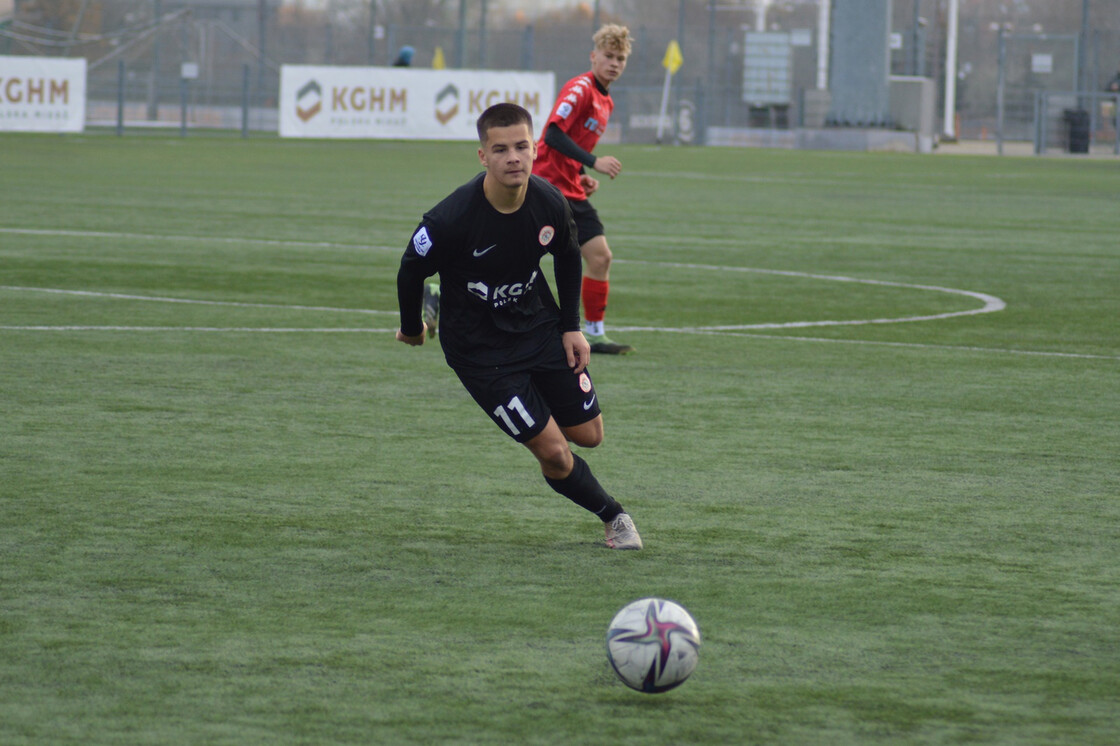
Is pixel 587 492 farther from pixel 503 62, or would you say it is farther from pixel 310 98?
pixel 503 62

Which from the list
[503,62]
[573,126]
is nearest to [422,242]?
[573,126]

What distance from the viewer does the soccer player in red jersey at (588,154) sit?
10.2m

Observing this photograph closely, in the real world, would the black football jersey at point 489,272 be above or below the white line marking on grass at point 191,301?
above

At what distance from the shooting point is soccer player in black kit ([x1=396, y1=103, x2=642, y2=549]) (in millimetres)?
5445

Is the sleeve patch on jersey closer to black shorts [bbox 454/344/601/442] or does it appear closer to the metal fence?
black shorts [bbox 454/344/601/442]

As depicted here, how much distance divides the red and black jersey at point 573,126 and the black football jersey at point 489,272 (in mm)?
4818

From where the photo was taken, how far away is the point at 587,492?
18.4 ft

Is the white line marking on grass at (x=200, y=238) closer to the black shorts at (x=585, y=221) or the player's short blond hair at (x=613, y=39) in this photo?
the black shorts at (x=585, y=221)

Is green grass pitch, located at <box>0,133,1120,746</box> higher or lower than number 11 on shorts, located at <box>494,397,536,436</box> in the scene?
lower

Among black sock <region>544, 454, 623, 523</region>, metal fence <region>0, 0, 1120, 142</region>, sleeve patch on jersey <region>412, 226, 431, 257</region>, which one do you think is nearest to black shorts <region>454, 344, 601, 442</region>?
black sock <region>544, 454, 623, 523</region>

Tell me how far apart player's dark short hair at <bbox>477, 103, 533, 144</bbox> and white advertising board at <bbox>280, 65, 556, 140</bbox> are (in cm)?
3687

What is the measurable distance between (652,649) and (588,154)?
6370mm

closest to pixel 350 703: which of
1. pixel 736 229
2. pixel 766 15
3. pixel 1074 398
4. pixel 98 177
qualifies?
pixel 1074 398

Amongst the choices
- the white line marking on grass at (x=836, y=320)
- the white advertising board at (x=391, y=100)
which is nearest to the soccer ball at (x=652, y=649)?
the white line marking on grass at (x=836, y=320)
